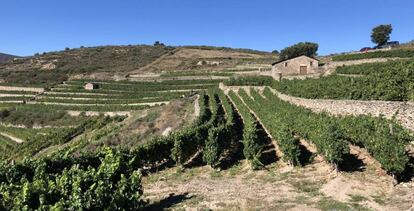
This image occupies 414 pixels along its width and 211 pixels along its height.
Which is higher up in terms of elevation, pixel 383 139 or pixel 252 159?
pixel 383 139

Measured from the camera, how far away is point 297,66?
6184cm

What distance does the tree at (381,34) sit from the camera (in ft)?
256

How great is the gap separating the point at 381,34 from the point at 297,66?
27390 mm

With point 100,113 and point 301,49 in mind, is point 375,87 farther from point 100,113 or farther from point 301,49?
point 301,49

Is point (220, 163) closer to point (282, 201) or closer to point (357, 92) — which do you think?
point (282, 201)

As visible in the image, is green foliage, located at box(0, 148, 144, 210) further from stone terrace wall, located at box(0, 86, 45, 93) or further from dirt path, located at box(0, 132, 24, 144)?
stone terrace wall, located at box(0, 86, 45, 93)

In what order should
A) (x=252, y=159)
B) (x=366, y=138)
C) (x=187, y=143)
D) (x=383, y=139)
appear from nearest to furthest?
1. (x=383, y=139)
2. (x=366, y=138)
3. (x=252, y=159)
4. (x=187, y=143)

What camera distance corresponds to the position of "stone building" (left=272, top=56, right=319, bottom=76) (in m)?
60.8

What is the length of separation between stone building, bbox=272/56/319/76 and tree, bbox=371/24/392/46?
2576 cm

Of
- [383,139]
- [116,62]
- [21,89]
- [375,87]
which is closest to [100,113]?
[21,89]

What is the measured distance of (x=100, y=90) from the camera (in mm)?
80750

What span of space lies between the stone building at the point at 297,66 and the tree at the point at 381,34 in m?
25.8

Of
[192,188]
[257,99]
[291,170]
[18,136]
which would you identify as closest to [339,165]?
[291,170]

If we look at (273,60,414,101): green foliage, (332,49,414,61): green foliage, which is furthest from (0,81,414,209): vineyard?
(332,49,414,61): green foliage
